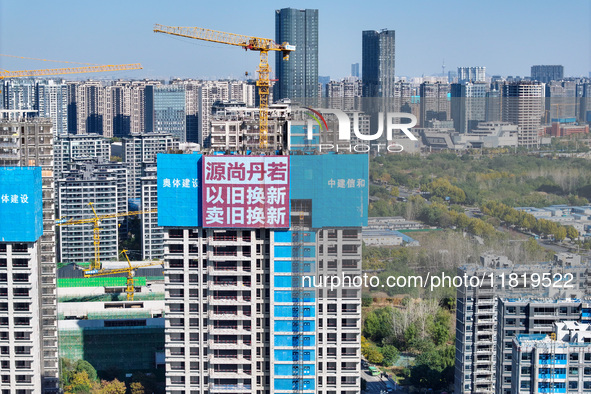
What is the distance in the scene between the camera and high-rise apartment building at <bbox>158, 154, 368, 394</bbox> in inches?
211

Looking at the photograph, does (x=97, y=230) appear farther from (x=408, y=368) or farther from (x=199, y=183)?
(x=199, y=183)

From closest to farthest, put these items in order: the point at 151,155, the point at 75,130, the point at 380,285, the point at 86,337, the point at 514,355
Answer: the point at 514,355 → the point at 86,337 → the point at 380,285 → the point at 151,155 → the point at 75,130

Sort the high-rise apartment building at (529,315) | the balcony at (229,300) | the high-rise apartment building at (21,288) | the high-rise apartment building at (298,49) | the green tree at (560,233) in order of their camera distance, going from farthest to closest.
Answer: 1. the high-rise apartment building at (298,49)
2. the green tree at (560,233)
3. the high-rise apartment building at (529,315)
4. the high-rise apartment building at (21,288)
5. the balcony at (229,300)

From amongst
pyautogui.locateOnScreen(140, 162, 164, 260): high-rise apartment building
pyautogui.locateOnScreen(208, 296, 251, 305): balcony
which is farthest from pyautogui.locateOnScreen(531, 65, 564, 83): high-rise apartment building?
pyautogui.locateOnScreen(208, 296, 251, 305): balcony

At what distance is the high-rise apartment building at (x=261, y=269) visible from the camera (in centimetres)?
535

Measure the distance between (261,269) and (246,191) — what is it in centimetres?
53

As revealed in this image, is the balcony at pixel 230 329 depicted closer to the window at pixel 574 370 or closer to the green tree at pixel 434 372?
the window at pixel 574 370

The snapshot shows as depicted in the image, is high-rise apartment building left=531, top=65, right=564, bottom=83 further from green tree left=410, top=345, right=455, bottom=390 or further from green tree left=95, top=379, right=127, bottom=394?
green tree left=95, top=379, right=127, bottom=394

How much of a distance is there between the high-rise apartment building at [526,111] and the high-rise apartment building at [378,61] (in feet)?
26.6

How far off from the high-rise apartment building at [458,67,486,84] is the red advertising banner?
2255 cm

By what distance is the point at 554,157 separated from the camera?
13.6m

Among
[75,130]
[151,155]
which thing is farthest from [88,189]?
[75,130]

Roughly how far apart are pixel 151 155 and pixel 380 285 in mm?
7319

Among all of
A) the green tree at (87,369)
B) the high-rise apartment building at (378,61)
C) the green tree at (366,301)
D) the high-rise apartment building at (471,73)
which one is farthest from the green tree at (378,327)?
the high-rise apartment building at (471,73)
